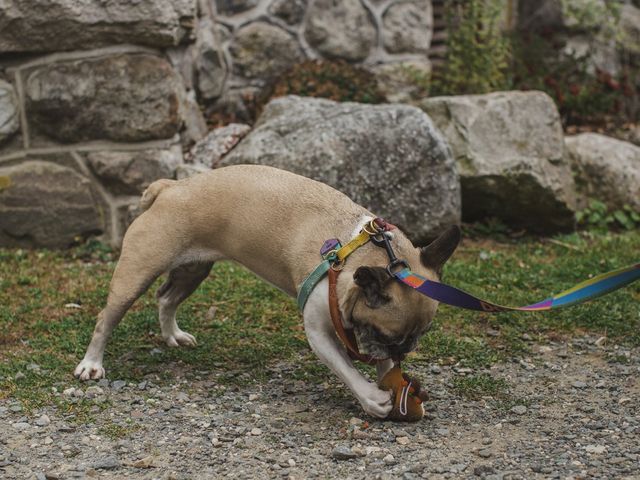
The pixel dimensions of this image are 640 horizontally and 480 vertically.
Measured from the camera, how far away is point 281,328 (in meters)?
5.12

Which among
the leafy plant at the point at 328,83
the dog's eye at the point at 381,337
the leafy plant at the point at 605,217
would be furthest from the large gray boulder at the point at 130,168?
the leafy plant at the point at 605,217

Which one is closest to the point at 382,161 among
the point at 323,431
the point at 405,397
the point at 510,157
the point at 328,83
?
the point at 510,157

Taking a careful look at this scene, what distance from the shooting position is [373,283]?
347 cm

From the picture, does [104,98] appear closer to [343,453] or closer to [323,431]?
[323,431]

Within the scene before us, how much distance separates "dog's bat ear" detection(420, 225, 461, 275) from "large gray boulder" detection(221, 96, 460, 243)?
2.90m

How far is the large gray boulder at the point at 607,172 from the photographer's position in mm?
7730

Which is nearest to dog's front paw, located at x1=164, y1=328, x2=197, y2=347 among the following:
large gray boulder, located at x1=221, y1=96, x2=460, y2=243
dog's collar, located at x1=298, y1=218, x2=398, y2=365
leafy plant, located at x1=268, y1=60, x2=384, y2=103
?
dog's collar, located at x1=298, y1=218, x2=398, y2=365

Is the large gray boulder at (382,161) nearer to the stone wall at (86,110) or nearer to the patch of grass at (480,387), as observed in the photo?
the stone wall at (86,110)

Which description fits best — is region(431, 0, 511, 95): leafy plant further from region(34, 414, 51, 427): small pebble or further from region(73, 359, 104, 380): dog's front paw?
region(34, 414, 51, 427): small pebble

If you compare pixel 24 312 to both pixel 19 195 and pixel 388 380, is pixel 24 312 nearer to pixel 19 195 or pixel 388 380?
pixel 19 195

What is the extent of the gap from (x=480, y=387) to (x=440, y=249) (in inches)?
36.3

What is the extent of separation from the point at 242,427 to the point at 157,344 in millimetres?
1276

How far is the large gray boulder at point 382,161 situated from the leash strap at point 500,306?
10.1 ft

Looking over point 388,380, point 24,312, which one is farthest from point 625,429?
point 24,312
